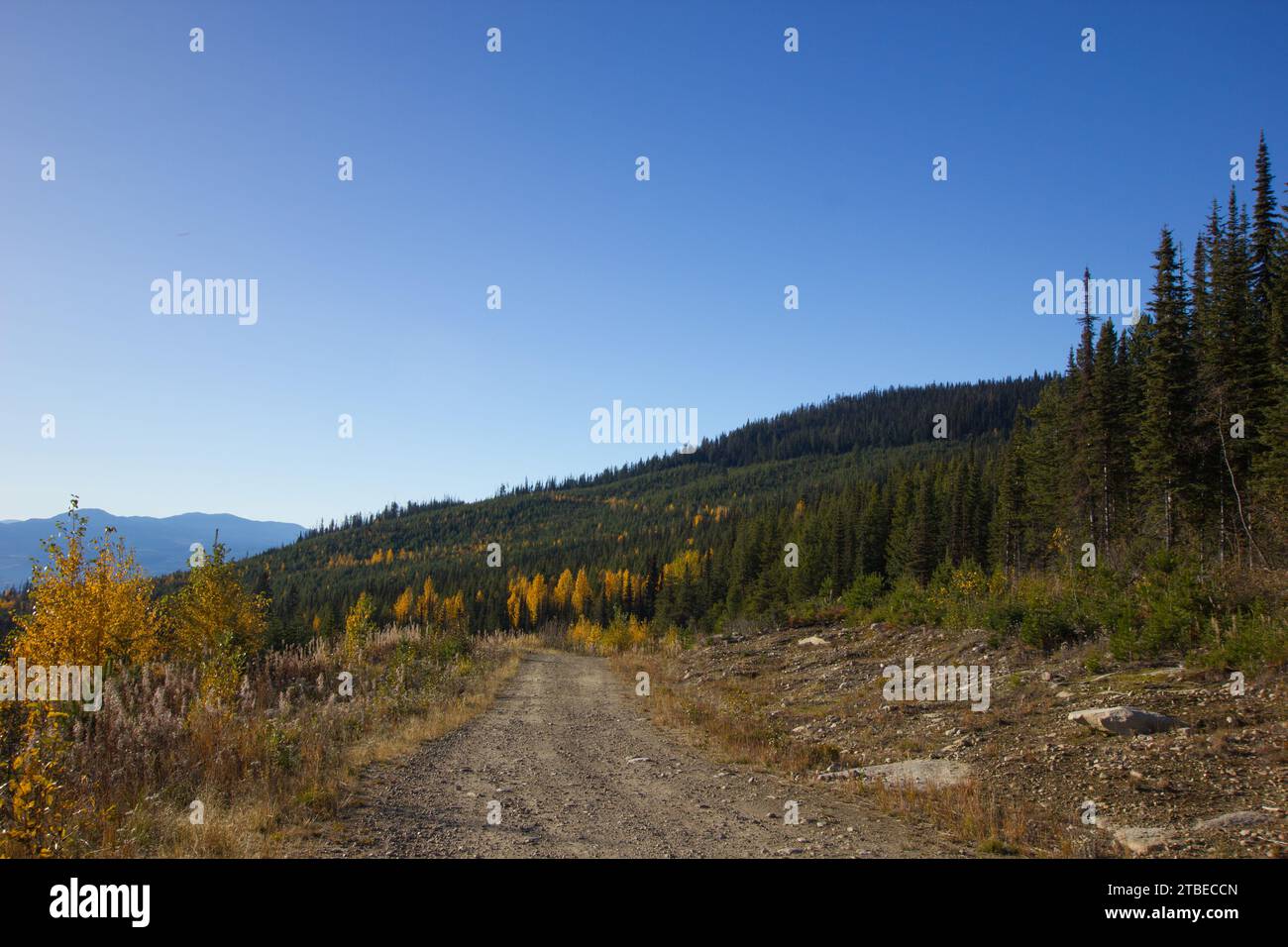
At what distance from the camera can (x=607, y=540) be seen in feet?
566

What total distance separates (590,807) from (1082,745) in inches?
305

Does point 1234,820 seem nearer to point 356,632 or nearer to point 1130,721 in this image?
point 1130,721

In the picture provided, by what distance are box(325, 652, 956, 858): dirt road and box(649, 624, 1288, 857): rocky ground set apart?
1.77 metres

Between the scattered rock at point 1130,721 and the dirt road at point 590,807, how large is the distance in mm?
4507

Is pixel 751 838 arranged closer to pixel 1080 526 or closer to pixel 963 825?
pixel 963 825

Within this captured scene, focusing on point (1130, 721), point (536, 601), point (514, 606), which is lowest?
point (514, 606)

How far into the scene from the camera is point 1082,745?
414 inches

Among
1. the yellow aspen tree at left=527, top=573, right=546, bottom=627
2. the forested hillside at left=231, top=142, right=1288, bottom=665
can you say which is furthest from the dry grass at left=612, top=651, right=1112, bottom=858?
the yellow aspen tree at left=527, top=573, right=546, bottom=627

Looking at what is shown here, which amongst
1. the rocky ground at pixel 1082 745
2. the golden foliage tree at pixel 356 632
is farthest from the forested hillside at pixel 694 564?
the rocky ground at pixel 1082 745

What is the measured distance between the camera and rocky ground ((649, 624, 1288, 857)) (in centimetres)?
777

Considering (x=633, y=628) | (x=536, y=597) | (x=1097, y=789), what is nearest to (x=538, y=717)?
(x=1097, y=789)

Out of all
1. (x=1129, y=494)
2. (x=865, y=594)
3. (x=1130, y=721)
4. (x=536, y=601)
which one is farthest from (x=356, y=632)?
(x=536, y=601)

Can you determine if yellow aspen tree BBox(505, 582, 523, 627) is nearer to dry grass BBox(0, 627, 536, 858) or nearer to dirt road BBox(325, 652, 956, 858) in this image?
dry grass BBox(0, 627, 536, 858)

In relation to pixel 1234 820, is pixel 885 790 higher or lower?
lower
